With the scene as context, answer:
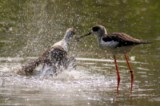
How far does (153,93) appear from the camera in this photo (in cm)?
1042

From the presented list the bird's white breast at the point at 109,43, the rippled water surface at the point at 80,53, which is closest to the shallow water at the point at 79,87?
the rippled water surface at the point at 80,53

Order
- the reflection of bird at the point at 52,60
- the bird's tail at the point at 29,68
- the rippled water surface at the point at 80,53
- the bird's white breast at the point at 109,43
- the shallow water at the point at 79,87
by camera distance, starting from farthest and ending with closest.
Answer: the reflection of bird at the point at 52,60
the bird's tail at the point at 29,68
the bird's white breast at the point at 109,43
the rippled water surface at the point at 80,53
the shallow water at the point at 79,87

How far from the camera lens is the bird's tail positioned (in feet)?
39.0

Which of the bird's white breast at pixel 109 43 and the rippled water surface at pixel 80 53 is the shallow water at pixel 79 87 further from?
the bird's white breast at pixel 109 43

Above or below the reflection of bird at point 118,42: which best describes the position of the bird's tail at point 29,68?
below

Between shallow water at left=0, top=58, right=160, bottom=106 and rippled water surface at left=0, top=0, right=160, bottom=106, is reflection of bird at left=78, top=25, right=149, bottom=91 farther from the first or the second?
rippled water surface at left=0, top=0, right=160, bottom=106

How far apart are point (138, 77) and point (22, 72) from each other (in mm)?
2065

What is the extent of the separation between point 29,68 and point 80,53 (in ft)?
6.53

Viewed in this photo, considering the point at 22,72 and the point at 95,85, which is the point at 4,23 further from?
the point at 95,85

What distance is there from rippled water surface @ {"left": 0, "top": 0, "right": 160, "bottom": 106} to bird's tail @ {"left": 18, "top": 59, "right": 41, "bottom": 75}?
0.16 meters

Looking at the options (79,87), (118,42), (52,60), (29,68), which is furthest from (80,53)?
(79,87)

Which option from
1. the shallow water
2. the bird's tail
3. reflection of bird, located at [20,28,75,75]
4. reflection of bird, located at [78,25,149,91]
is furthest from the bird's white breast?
the bird's tail

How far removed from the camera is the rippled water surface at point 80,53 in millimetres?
10055

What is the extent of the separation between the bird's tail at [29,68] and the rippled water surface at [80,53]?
0.16 m
